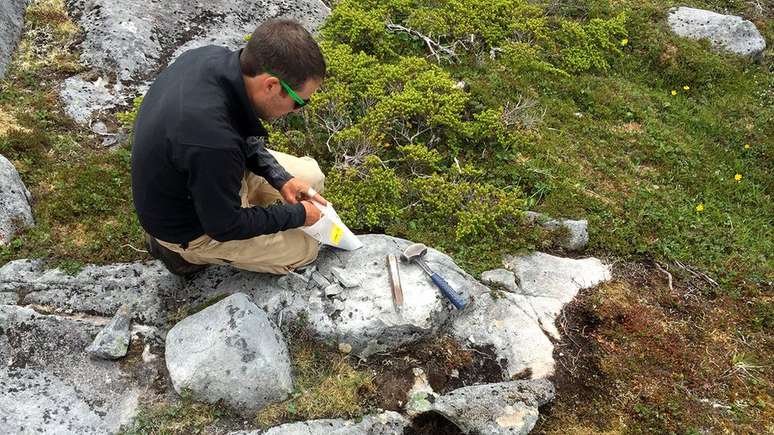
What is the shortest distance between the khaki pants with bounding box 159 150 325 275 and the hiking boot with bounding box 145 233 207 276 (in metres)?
0.12

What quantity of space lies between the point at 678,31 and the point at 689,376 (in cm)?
836

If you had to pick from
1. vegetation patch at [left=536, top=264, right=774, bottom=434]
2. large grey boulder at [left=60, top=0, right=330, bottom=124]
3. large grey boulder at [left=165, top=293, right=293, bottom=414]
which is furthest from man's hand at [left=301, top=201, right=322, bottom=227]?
large grey boulder at [left=60, top=0, right=330, bottom=124]

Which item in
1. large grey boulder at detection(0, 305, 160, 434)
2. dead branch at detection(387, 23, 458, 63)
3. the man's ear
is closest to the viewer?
the man's ear

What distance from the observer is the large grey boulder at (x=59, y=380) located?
4.14m

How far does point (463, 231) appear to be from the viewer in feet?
21.1

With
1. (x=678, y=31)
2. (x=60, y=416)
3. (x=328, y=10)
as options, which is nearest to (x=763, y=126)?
(x=678, y=31)

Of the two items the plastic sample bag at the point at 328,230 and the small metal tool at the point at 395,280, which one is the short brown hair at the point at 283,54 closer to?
the plastic sample bag at the point at 328,230

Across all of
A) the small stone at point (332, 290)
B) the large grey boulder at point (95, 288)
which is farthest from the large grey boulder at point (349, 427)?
the large grey boulder at point (95, 288)

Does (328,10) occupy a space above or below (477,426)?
above

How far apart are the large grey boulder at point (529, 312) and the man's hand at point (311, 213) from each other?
5.87 feet

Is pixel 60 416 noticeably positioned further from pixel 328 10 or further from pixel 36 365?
pixel 328 10

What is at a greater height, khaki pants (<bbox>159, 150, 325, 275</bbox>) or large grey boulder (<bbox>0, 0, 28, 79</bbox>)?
large grey boulder (<bbox>0, 0, 28, 79</bbox>)

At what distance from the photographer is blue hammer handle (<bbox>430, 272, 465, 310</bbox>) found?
5254mm

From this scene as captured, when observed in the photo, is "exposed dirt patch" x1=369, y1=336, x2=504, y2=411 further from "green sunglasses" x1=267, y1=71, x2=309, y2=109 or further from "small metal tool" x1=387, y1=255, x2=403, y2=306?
"green sunglasses" x1=267, y1=71, x2=309, y2=109
